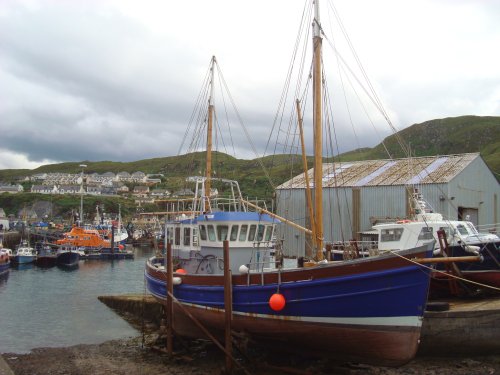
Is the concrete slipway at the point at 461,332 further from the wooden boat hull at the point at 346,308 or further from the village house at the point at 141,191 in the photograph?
the village house at the point at 141,191

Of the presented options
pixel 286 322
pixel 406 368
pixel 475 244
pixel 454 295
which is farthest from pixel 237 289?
pixel 475 244

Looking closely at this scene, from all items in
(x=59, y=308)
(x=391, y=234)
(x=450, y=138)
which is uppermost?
(x=450, y=138)

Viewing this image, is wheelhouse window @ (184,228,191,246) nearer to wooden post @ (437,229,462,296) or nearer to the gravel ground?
the gravel ground

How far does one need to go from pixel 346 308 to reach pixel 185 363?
6.16m

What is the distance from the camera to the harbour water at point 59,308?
68.0ft

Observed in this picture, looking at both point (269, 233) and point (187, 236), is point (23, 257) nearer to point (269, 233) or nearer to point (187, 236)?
point (187, 236)

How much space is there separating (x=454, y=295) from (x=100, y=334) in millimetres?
15010

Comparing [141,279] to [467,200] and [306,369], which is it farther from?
[306,369]

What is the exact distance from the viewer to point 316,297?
42.0 ft

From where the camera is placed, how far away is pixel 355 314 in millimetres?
12367

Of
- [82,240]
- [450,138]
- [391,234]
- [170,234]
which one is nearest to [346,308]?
[391,234]

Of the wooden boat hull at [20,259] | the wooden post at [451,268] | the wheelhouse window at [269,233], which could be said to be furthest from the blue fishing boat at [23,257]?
the wooden post at [451,268]

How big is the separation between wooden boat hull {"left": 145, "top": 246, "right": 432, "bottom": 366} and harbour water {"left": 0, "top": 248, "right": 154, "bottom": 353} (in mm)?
9610

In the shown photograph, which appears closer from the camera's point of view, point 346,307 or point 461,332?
point 346,307
